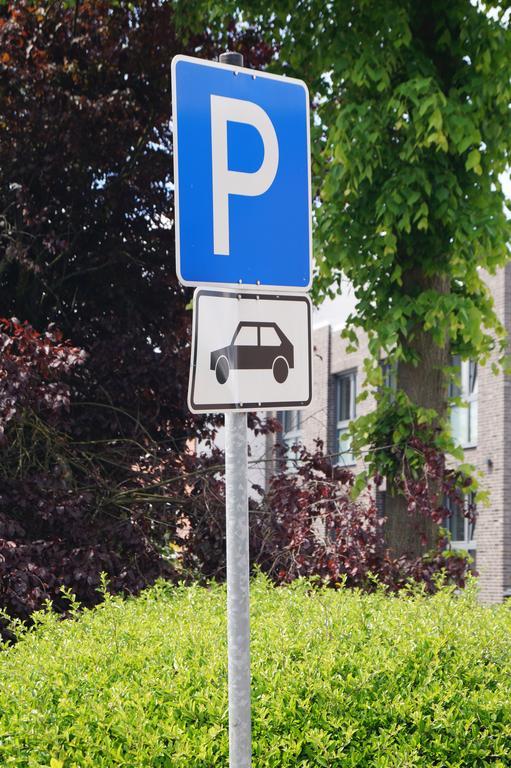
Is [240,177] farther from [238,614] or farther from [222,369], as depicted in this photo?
[238,614]

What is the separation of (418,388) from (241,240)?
5.73 metres

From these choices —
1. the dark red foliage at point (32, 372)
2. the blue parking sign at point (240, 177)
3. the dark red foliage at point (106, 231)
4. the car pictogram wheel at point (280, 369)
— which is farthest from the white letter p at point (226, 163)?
the dark red foliage at point (106, 231)

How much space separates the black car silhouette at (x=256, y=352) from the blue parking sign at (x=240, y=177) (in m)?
0.15

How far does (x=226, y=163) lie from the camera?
3.43m

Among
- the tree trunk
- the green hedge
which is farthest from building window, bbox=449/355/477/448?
the green hedge

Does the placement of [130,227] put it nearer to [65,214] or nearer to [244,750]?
[65,214]

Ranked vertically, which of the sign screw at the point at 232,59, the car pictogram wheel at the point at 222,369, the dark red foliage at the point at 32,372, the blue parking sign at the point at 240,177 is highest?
the sign screw at the point at 232,59

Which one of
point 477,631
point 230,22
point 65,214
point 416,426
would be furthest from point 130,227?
point 477,631

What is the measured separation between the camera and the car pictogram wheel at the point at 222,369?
3.32 meters

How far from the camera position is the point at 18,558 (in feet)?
26.0

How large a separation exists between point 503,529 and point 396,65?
16.7 meters

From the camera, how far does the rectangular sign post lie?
329 cm

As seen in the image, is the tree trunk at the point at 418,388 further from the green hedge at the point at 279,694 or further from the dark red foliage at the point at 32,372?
the green hedge at the point at 279,694

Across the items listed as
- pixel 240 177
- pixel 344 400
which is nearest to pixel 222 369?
pixel 240 177
